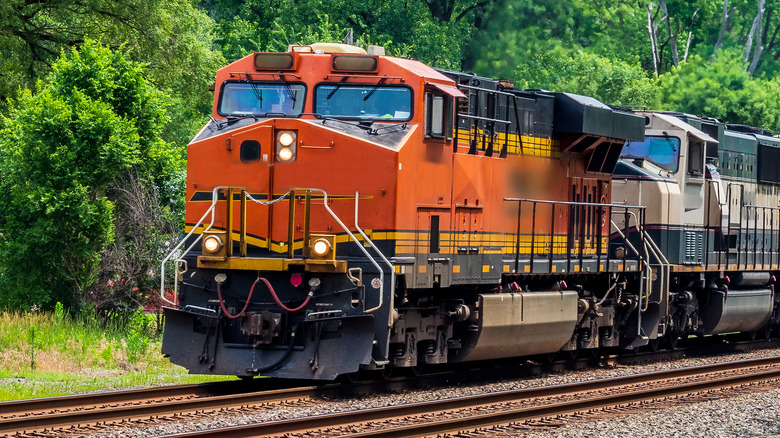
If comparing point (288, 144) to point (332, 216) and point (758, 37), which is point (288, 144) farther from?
point (758, 37)

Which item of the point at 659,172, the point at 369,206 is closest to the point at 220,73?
the point at 369,206

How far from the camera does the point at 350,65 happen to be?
1254 cm

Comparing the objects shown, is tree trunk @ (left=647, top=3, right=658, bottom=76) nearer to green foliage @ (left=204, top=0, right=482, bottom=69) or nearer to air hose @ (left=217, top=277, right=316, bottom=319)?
green foliage @ (left=204, top=0, right=482, bottom=69)

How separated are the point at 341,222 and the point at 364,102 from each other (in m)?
1.49

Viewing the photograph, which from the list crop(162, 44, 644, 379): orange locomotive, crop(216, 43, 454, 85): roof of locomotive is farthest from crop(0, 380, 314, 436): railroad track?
crop(216, 43, 454, 85): roof of locomotive

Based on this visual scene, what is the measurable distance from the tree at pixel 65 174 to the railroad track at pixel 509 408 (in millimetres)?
8528

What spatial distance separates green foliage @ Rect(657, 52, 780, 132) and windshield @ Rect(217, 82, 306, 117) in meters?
32.7

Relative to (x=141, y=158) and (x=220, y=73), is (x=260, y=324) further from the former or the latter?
(x=141, y=158)

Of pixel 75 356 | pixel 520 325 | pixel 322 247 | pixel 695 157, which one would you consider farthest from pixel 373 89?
pixel 695 157

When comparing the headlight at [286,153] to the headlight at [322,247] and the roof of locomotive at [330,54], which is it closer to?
the roof of locomotive at [330,54]

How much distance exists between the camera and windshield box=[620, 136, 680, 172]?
18.4 meters

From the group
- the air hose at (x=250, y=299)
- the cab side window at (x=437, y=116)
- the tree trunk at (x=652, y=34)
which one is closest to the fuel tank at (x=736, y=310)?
the cab side window at (x=437, y=116)

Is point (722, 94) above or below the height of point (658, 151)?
above

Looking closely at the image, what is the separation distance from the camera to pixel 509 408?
39.4 feet
